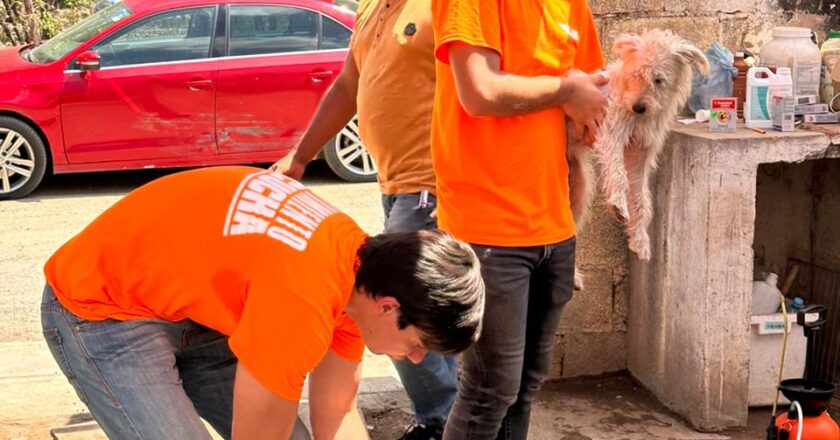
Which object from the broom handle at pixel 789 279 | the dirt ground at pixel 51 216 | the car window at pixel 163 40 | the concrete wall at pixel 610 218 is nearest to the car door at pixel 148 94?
the car window at pixel 163 40

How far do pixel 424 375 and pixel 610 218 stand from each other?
3.98 feet

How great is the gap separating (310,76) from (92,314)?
22.7 feet

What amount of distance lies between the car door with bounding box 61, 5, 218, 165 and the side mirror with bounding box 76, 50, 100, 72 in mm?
53

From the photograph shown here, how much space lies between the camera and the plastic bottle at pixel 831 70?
450cm

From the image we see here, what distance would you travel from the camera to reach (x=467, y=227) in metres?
3.26

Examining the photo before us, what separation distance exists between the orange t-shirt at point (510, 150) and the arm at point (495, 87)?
5 cm

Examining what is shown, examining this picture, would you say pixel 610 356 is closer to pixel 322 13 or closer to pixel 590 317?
pixel 590 317

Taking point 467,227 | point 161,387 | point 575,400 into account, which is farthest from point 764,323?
point 161,387

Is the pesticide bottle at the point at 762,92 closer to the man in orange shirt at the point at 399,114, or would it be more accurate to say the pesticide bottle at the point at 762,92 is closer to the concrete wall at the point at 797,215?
the concrete wall at the point at 797,215

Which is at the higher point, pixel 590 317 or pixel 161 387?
pixel 161 387

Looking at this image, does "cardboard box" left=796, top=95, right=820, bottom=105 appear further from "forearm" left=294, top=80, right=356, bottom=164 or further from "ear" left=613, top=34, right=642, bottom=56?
"forearm" left=294, top=80, right=356, bottom=164

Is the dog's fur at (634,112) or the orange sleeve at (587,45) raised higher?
the orange sleeve at (587,45)

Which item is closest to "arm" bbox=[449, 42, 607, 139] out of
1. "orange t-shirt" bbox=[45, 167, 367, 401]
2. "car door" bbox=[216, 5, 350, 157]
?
"orange t-shirt" bbox=[45, 167, 367, 401]

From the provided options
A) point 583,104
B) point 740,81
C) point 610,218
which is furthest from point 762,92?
point 583,104
